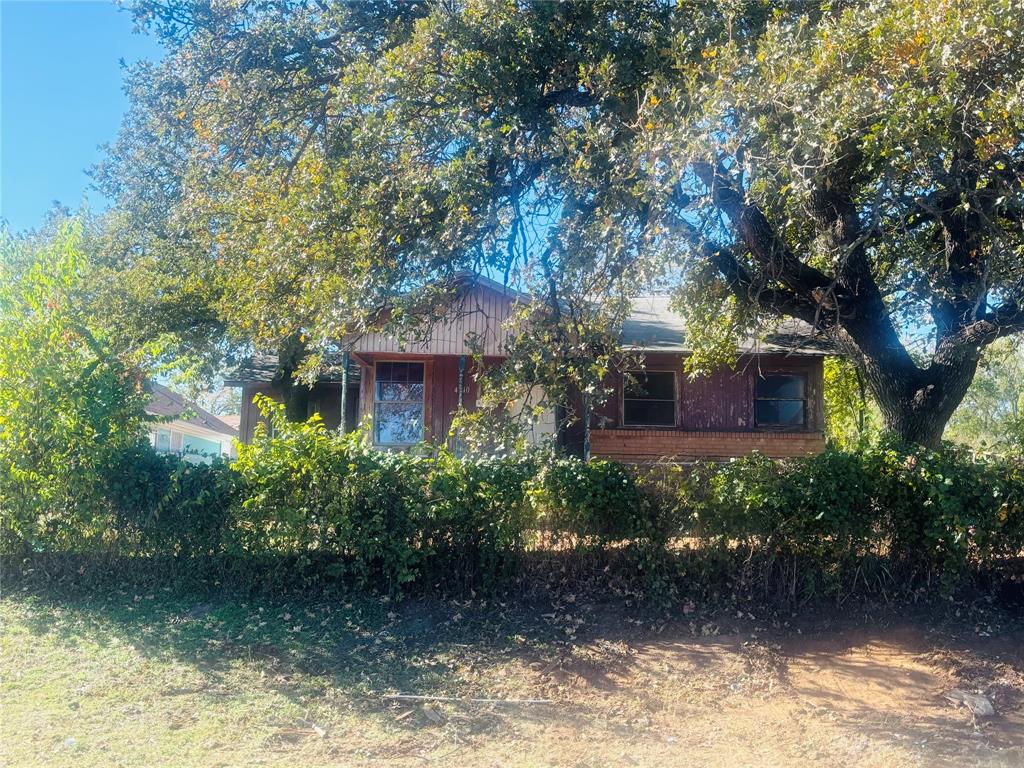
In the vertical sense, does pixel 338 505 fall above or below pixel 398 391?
below

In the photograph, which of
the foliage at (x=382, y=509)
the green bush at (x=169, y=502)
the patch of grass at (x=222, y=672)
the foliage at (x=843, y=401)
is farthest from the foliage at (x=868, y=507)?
the foliage at (x=843, y=401)

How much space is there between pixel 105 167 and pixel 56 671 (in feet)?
43.8

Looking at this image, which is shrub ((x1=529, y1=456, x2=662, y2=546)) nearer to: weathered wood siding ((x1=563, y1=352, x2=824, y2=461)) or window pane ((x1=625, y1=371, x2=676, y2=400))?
weathered wood siding ((x1=563, y1=352, x2=824, y2=461))

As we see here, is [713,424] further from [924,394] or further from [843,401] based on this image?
[924,394]

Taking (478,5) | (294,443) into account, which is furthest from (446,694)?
(478,5)

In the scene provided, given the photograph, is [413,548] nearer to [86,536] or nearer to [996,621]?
[86,536]

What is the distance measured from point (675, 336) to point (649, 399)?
136 cm

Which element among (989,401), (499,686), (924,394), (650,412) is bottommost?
(499,686)

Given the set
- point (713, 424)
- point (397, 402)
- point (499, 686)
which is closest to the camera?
point (499, 686)

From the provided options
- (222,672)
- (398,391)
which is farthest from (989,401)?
(222,672)

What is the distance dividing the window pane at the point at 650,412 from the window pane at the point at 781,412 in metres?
1.82

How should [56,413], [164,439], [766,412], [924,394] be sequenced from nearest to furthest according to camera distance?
[56,413]
[924,394]
[766,412]
[164,439]

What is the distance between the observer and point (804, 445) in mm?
15625

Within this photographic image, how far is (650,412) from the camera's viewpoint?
15805 mm
